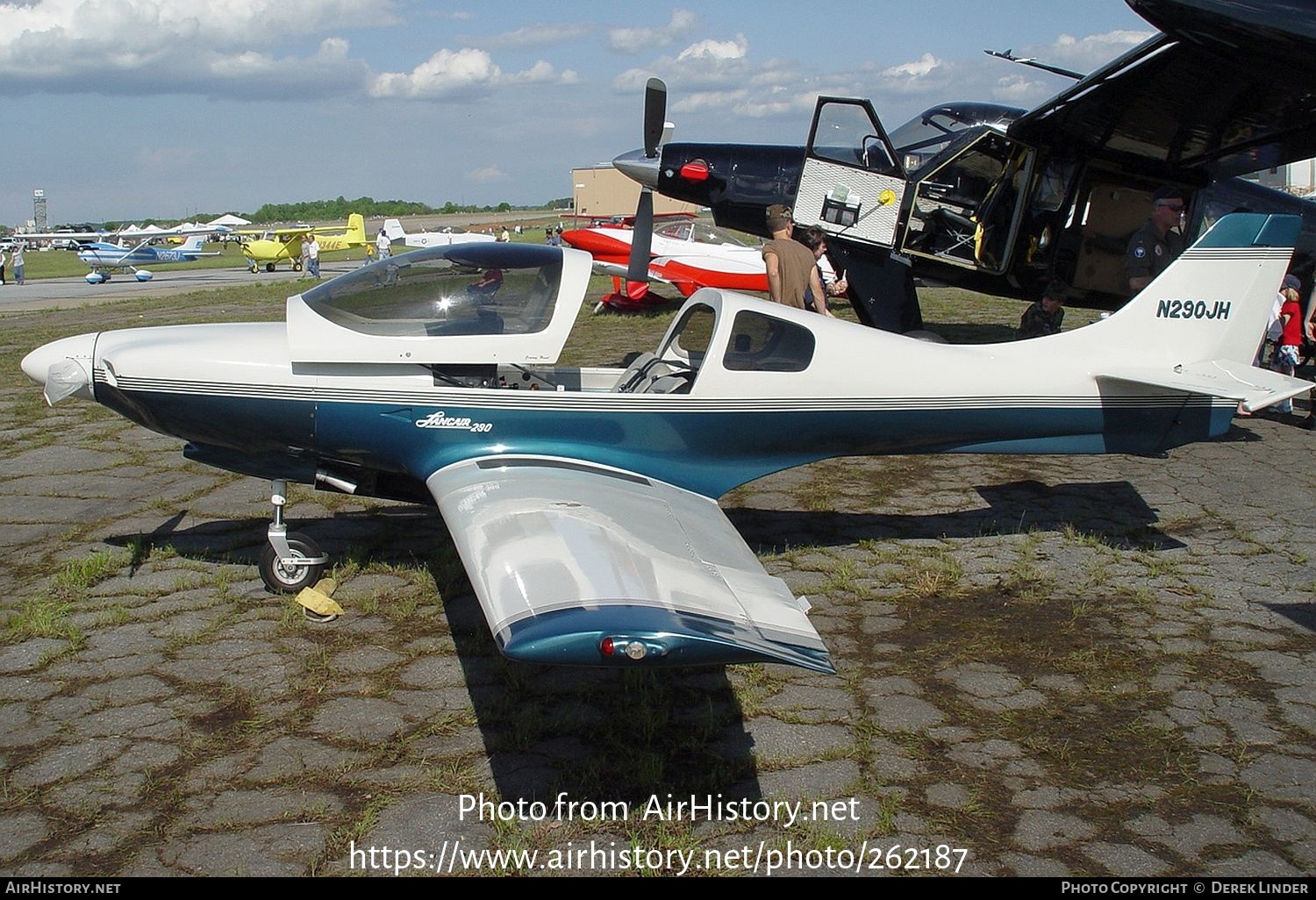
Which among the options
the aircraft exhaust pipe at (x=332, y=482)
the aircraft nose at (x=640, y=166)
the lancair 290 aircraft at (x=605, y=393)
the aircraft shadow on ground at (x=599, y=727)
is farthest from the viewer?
the aircraft nose at (x=640, y=166)

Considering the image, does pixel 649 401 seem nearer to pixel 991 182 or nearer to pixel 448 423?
pixel 448 423

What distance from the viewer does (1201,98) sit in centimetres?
869

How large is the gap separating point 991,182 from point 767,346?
20.4 feet

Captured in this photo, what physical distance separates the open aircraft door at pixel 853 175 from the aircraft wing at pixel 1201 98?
1362 mm

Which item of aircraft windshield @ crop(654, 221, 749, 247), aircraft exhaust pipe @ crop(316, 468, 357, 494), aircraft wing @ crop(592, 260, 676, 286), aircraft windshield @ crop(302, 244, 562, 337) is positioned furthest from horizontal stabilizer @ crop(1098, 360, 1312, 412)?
aircraft windshield @ crop(654, 221, 749, 247)

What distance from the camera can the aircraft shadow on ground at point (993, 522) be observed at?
624cm

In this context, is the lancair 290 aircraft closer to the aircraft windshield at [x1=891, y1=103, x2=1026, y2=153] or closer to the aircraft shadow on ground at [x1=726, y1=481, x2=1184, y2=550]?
the aircraft shadow on ground at [x1=726, y1=481, x2=1184, y2=550]

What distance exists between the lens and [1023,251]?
10695 millimetres

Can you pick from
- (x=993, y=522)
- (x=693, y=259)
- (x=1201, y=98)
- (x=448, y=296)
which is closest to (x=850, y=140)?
(x=1201, y=98)

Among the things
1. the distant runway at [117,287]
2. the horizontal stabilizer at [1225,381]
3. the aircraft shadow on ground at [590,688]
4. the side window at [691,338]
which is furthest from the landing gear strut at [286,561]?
the distant runway at [117,287]

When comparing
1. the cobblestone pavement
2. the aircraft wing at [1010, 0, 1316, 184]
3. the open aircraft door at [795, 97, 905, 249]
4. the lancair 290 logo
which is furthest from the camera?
the open aircraft door at [795, 97, 905, 249]

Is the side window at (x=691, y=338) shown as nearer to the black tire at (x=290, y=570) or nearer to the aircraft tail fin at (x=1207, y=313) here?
the aircraft tail fin at (x=1207, y=313)

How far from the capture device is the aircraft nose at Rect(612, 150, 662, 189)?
1163 cm

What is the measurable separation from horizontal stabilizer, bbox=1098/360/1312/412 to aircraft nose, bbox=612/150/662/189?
6.77m
